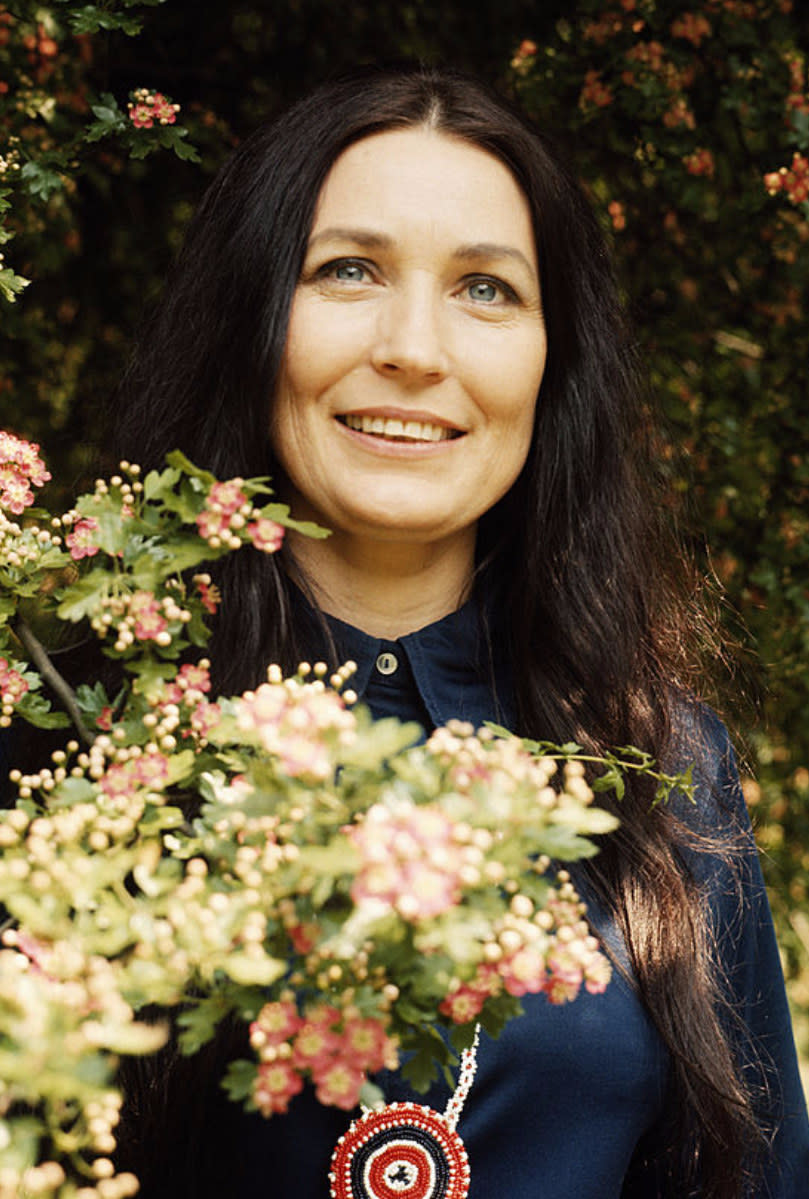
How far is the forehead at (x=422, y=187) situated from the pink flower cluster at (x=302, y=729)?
3.02 feet

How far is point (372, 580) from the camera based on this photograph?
1748 millimetres

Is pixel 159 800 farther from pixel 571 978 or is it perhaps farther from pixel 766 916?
pixel 766 916

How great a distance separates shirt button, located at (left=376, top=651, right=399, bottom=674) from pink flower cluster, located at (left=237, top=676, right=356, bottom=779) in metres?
0.92

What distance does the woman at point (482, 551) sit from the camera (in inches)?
61.0

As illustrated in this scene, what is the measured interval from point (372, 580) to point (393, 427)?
0.25 meters

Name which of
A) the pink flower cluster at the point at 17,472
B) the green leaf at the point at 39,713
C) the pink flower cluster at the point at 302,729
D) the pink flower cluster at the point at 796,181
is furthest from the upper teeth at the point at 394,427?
the pink flower cluster at the point at 796,181

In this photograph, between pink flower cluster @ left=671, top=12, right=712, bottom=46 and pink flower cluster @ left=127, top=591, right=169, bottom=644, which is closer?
pink flower cluster @ left=127, top=591, right=169, bottom=644

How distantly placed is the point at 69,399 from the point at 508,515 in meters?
1.22

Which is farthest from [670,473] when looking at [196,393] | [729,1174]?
[729,1174]

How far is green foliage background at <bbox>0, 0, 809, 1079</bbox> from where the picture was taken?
7.91 feet

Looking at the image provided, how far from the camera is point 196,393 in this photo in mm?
1751

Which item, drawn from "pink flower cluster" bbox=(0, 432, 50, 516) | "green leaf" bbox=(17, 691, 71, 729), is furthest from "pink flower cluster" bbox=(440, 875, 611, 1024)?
"pink flower cluster" bbox=(0, 432, 50, 516)

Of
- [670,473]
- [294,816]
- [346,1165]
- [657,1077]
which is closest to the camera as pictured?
[294,816]

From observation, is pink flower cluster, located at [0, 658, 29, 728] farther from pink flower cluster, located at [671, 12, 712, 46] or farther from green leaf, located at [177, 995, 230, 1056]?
pink flower cluster, located at [671, 12, 712, 46]
